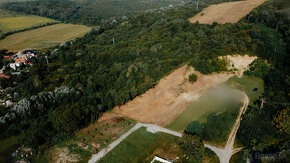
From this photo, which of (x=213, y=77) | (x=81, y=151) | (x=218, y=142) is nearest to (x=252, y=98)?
(x=213, y=77)

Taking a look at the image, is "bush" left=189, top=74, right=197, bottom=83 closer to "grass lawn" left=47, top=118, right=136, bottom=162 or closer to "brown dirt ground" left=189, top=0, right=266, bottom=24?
"grass lawn" left=47, top=118, right=136, bottom=162

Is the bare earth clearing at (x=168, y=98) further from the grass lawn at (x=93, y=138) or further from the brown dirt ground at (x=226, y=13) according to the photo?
the brown dirt ground at (x=226, y=13)

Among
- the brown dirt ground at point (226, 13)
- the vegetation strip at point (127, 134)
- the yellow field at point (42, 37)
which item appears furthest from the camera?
the yellow field at point (42, 37)

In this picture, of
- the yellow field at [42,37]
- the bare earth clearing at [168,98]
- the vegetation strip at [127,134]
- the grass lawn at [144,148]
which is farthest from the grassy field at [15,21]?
the grass lawn at [144,148]

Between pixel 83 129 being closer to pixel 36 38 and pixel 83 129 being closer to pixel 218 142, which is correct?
pixel 218 142

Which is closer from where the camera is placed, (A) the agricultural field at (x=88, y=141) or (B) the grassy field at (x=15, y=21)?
(A) the agricultural field at (x=88, y=141)

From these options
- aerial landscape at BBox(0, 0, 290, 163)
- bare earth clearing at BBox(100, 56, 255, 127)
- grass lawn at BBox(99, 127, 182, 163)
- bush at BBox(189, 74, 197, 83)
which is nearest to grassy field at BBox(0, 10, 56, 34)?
aerial landscape at BBox(0, 0, 290, 163)

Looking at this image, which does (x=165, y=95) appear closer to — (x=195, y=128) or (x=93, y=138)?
(x=195, y=128)
